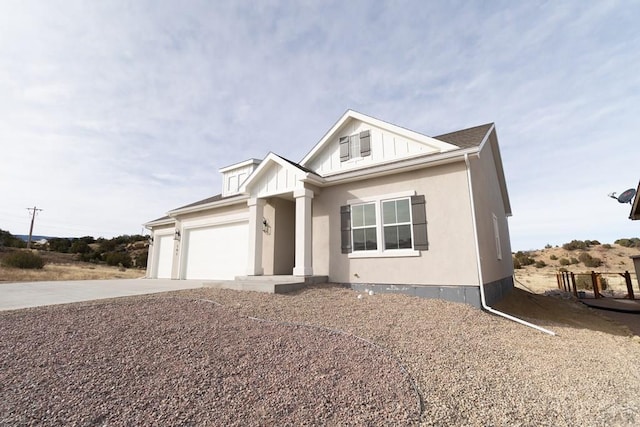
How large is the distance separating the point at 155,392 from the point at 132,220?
2240cm

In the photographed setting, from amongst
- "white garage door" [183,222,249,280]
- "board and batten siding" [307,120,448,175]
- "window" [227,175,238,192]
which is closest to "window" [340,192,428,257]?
"board and batten siding" [307,120,448,175]

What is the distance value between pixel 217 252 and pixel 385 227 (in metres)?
7.41

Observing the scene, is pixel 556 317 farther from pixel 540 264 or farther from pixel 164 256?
pixel 540 264

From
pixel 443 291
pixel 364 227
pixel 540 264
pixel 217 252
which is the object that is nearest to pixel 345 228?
pixel 364 227

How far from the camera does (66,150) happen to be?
10.6 metres

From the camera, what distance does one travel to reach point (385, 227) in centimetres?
797

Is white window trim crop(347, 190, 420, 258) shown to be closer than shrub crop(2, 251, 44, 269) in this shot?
Yes

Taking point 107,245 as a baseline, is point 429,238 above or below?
below

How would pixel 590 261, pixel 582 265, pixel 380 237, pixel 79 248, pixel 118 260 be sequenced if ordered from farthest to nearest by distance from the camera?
1. pixel 79 248
2. pixel 118 260
3. pixel 582 265
4. pixel 590 261
5. pixel 380 237

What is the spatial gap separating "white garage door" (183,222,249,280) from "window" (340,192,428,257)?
4.65m

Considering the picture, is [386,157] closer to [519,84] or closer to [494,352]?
[519,84]

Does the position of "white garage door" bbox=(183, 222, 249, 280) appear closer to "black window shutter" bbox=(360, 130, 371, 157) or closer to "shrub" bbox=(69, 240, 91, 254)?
"black window shutter" bbox=(360, 130, 371, 157)

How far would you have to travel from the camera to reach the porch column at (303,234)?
8.36 meters

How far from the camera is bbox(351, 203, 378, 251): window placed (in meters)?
8.12
